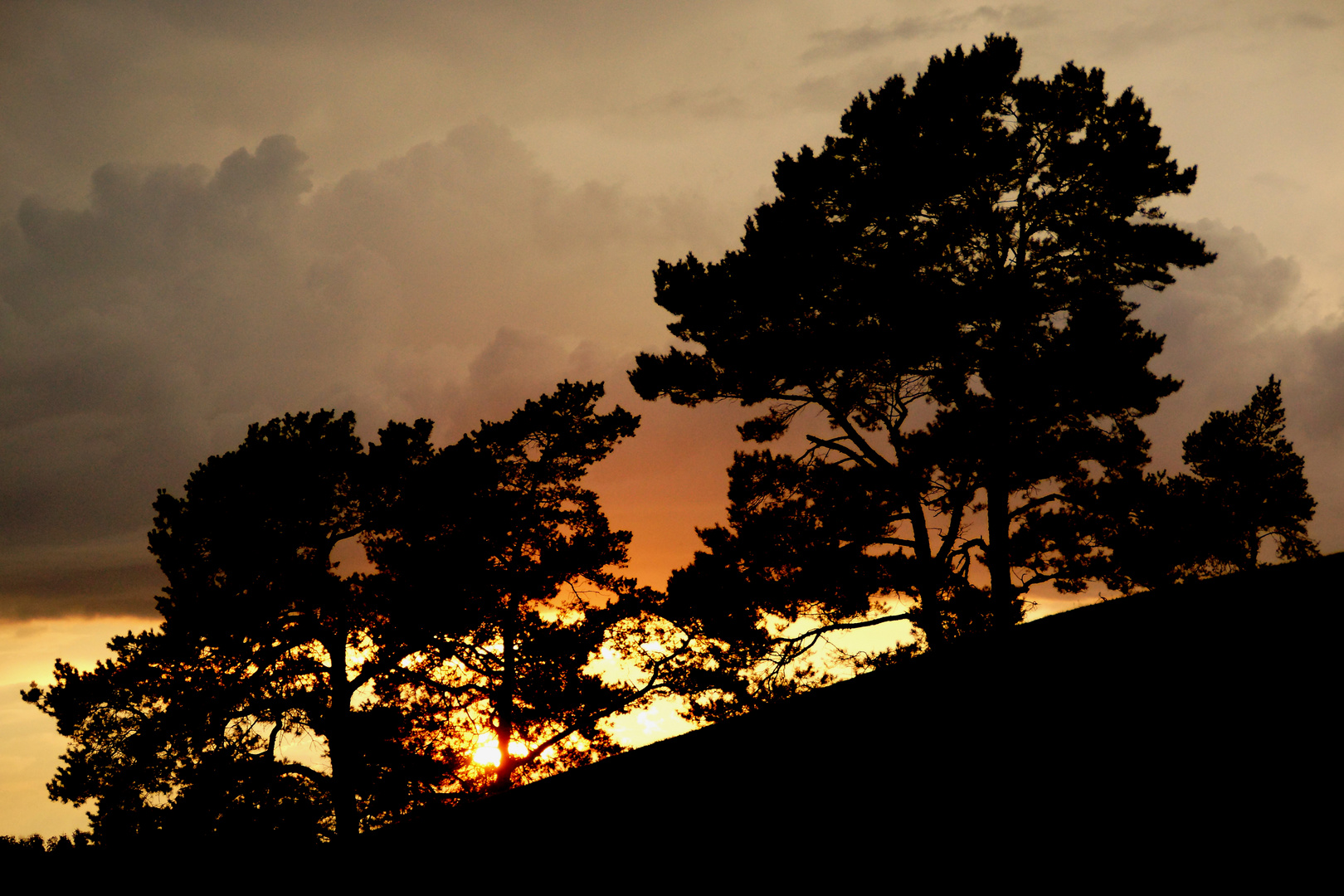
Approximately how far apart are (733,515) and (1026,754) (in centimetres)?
1158

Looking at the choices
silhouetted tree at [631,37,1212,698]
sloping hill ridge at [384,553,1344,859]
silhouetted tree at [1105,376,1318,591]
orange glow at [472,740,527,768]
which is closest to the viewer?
sloping hill ridge at [384,553,1344,859]

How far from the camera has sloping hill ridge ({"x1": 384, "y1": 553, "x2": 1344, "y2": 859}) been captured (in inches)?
184

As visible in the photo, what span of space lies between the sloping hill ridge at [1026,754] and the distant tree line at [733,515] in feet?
22.9

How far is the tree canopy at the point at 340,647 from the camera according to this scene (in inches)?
662

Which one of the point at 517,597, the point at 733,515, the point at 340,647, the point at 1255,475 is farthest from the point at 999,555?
the point at 1255,475

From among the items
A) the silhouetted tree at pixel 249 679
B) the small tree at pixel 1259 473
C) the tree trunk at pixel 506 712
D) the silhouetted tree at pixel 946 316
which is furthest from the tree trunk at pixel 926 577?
the small tree at pixel 1259 473

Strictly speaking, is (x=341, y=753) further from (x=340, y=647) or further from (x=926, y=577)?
(x=926, y=577)

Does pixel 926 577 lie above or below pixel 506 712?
above

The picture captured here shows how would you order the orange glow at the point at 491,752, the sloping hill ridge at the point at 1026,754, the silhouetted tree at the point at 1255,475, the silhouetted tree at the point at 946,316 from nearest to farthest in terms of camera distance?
the sloping hill ridge at the point at 1026,754, the silhouetted tree at the point at 946,316, the orange glow at the point at 491,752, the silhouetted tree at the point at 1255,475

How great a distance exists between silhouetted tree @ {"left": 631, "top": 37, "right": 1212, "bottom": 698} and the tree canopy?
12.9 feet

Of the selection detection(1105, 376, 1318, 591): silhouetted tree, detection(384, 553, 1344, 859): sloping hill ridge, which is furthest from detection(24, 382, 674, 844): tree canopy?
detection(1105, 376, 1318, 591): silhouetted tree

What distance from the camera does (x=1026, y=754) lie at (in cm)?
555

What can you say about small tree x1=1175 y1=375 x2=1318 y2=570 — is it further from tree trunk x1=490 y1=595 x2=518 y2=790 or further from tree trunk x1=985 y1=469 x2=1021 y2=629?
tree trunk x1=490 y1=595 x2=518 y2=790

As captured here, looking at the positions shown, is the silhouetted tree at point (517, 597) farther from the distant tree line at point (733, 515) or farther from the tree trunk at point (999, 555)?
the tree trunk at point (999, 555)
